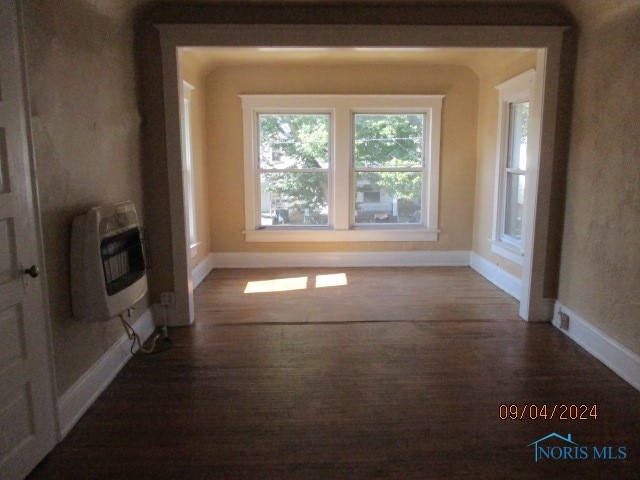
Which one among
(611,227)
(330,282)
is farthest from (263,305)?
(611,227)

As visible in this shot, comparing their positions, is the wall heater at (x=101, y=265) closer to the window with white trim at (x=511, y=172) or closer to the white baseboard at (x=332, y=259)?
the white baseboard at (x=332, y=259)

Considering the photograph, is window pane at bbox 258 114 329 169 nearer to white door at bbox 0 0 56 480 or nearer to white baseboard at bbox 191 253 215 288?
white baseboard at bbox 191 253 215 288

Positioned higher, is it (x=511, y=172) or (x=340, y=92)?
(x=340, y=92)

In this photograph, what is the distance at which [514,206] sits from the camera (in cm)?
492

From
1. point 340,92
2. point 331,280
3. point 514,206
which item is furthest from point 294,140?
point 514,206

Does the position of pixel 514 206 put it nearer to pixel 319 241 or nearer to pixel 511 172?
pixel 511 172

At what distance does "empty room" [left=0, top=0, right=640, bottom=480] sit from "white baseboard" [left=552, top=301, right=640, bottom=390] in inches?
0.7

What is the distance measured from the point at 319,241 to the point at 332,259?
273 millimetres

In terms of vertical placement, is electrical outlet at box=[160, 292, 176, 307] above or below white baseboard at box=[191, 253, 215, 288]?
above

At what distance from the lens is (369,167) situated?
5.84 metres

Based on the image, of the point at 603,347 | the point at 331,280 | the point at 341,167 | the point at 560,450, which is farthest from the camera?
the point at 341,167

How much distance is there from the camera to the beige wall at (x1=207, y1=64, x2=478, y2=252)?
5582 mm

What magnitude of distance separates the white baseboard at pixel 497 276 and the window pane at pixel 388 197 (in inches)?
32.7

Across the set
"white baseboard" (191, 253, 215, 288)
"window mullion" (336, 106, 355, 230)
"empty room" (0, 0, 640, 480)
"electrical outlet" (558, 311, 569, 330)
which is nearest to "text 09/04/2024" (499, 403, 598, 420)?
"empty room" (0, 0, 640, 480)
